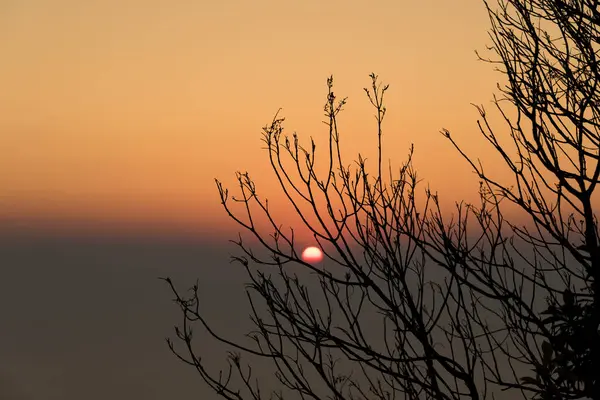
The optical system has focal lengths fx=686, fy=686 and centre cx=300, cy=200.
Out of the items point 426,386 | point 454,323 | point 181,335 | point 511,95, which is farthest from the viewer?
point 181,335

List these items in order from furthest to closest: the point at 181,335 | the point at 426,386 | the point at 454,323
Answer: the point at 181,335 < the point at 454,323 < the point at 426,386

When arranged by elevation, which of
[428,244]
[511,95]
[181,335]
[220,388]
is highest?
[511,95]

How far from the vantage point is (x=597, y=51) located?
203 inches

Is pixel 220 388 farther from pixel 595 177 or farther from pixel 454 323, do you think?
pixel 595 177

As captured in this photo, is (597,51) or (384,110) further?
(384,110)

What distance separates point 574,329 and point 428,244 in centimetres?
111

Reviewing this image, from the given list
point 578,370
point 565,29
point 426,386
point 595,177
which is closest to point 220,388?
point 426,386

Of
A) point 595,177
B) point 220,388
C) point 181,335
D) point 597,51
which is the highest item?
point 597,51

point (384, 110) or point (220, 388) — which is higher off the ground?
point (384, 110)

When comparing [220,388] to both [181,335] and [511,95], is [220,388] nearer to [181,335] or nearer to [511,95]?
[181,335]

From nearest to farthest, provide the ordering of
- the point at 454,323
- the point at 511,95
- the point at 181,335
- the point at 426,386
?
the point at 426,386
the point at 454,323
the point at 511,95
the point at 181,335

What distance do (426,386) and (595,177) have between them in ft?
5.78

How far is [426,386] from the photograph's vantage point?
4.45m

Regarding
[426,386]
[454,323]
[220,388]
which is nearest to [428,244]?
[454,323]
